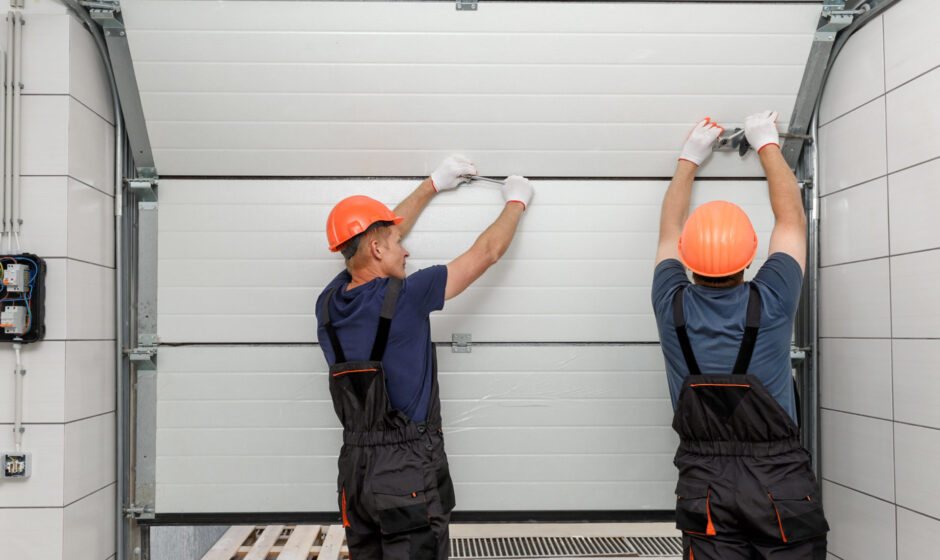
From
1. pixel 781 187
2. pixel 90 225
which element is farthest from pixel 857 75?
pixel 90 225

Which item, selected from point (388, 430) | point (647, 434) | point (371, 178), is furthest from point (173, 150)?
point (647, 434)

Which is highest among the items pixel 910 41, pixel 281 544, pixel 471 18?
pixel 471 18

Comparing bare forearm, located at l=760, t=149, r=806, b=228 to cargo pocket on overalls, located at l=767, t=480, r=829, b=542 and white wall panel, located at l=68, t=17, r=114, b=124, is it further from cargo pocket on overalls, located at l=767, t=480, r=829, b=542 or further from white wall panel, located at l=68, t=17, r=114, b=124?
white wall panel, located at l=68, t=17, r=114, b=124

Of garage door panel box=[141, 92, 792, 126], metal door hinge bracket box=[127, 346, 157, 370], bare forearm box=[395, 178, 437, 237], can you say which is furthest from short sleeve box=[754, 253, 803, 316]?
metal door hinge bracket box=[127, 346, 157, 370]

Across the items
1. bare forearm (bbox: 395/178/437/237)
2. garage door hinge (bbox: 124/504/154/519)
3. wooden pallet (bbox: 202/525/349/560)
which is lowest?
wooden pallet (bbox: 202/525/349/560)

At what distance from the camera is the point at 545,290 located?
2627mm

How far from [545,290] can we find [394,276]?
684mm

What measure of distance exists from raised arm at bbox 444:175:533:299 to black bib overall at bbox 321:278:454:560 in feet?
0.81

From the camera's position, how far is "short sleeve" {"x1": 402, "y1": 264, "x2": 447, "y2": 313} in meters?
2.09

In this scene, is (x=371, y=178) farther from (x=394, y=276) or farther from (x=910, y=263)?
(x=910, y=263)

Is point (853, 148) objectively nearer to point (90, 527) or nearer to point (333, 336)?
point (333, 336)

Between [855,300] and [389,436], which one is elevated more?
[855,300]

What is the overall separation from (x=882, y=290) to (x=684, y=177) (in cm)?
80

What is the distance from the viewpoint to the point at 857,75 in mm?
2387
